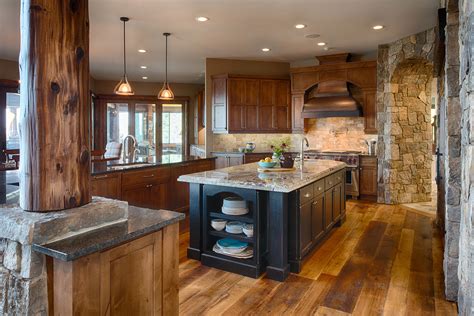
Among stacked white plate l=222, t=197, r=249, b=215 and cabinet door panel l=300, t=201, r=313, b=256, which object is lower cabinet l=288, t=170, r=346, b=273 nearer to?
cabinet door panel l=300, t=201, r=313, b=256

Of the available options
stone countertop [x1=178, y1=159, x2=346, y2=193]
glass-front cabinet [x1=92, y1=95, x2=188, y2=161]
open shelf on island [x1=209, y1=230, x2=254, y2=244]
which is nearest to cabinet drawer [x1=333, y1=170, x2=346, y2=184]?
stone countertop [x1=178, y1=159, x2=346, y2=193]

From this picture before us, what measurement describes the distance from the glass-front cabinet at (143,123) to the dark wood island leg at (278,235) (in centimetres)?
760

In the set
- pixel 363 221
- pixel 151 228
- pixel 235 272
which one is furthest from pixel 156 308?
pixel 363 221

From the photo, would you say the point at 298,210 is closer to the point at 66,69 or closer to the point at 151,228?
the point at 151,228

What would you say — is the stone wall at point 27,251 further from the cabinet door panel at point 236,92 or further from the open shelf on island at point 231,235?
the cabinet door panel at point 236,92

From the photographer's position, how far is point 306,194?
328 centimetres

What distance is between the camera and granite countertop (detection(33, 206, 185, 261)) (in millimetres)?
1236

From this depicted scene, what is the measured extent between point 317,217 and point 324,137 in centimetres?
398

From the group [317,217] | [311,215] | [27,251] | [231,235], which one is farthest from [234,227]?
[27,251]

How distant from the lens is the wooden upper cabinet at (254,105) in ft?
23.3

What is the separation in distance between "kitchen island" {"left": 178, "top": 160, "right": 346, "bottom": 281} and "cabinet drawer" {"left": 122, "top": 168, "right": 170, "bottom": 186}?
45.2 inches

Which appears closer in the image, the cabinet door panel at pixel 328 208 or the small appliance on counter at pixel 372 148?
the cabinet door panel at pixel 328 208

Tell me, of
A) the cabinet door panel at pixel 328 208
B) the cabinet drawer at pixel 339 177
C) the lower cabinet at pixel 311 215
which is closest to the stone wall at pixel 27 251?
the lower cabinet at pixel 311 215

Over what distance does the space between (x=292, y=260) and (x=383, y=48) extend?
15.4ft
